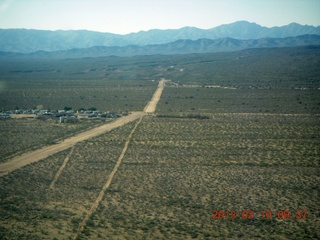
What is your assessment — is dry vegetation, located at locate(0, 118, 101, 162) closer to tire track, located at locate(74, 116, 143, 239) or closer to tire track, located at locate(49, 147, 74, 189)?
tire track, located at locate(49, 147, 74, 189)

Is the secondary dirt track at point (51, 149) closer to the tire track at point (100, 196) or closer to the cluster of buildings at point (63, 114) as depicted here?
the cluster of buildings at point (63, 114)

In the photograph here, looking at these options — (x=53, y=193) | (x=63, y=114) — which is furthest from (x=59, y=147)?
(x=63, y=114)

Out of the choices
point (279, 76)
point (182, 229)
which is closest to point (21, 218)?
point (182, 229)

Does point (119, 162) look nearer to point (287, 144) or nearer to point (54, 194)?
point (54, 194)

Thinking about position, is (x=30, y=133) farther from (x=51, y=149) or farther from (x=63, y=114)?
(x=63, y=114)
